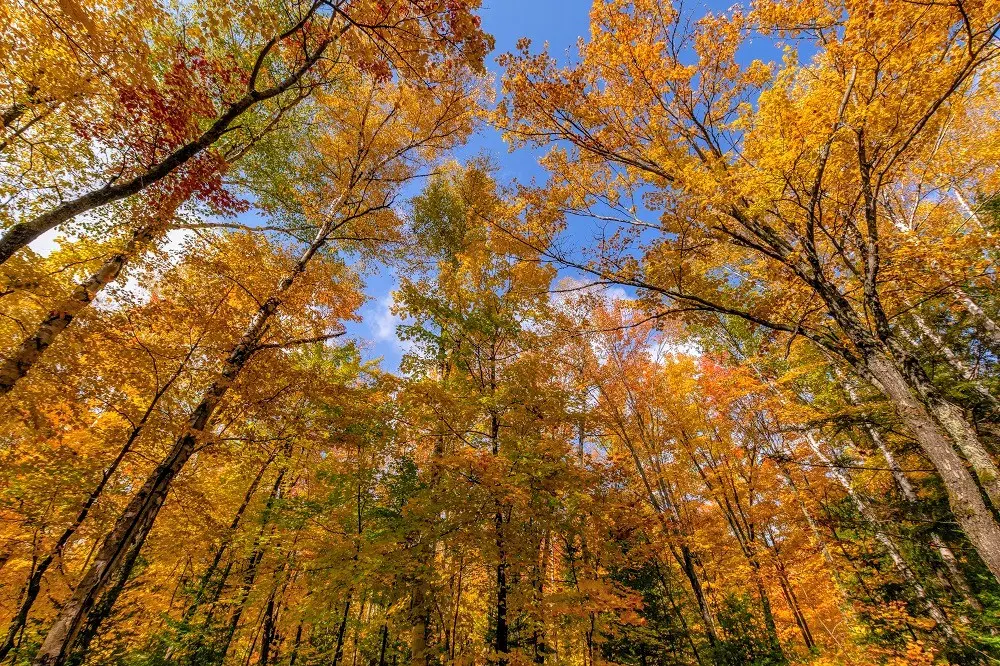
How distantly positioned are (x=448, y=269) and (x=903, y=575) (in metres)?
13.6

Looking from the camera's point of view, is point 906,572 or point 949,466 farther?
point 906,572

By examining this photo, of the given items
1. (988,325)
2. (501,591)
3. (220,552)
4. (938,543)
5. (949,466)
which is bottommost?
(501,591)

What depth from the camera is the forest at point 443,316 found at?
4090mm

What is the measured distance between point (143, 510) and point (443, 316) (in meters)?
4.79

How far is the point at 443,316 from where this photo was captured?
6699 mm

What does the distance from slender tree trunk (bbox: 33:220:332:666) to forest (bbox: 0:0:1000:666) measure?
0.13 ft

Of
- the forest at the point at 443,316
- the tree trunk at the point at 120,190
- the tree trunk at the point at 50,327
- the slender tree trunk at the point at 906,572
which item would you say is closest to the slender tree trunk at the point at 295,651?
the forest at the point at 443,316

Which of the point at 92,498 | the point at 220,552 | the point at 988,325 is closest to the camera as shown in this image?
the point at 92,498

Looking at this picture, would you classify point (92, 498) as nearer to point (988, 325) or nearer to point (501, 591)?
point (501, 591)

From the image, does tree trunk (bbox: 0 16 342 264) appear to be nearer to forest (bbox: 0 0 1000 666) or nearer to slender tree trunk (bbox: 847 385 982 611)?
forest (bbox: 0 0 1000 666)

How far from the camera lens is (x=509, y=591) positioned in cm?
582

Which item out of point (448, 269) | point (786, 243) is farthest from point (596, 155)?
point (448, 269)

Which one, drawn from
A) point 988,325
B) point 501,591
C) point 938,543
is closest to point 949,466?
point 501,591

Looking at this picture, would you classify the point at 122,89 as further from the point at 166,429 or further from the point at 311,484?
the point at 311,484
